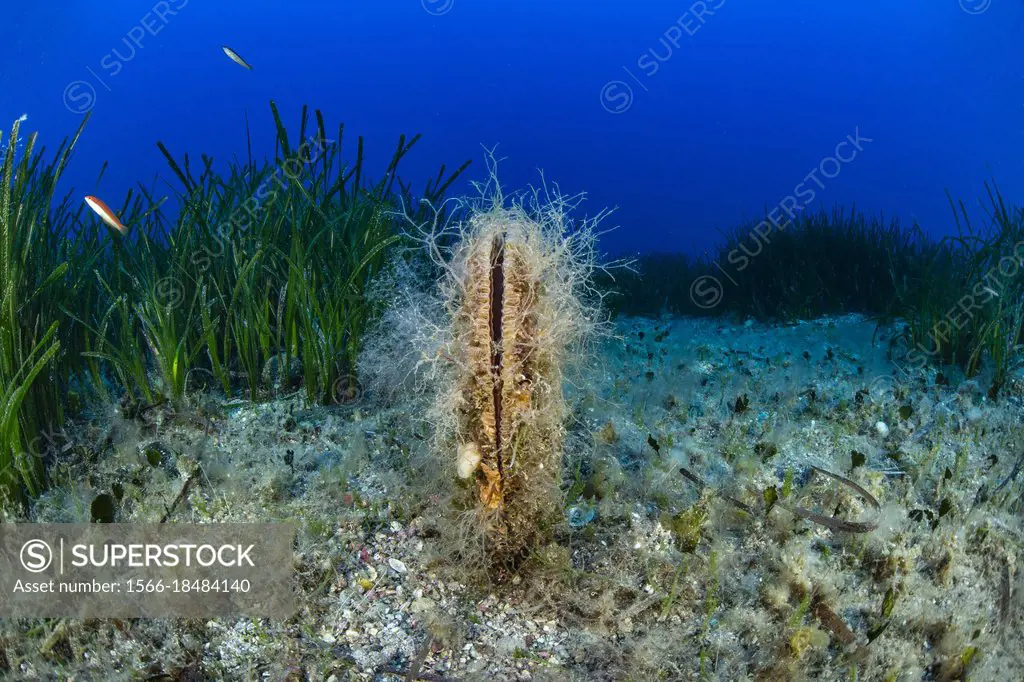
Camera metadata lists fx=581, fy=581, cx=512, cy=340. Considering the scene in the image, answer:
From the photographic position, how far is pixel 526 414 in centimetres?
230

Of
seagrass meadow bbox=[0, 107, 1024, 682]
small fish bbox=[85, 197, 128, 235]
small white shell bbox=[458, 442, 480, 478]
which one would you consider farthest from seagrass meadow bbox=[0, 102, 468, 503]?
small white shell bbox=[458, 442, 480, 478]

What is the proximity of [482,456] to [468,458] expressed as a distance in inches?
2.3

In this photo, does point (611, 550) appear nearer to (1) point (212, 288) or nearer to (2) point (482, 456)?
(2) point (482, 456)

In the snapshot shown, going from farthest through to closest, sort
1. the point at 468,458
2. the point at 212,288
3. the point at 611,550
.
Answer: the point at 212,288 → the point at 611,550 → the point at 468,458

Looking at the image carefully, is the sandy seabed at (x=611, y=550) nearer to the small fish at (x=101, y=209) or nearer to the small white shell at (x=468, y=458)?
the small white shell at (x=468, y=458)

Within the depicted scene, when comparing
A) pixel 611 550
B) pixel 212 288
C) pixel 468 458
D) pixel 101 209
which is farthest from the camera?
pixel 212 288

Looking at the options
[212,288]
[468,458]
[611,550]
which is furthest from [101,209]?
[611,550]

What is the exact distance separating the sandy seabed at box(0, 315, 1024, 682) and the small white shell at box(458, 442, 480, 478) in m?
0.42

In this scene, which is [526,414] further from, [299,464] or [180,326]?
[180,326]

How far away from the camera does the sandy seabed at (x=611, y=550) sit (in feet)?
7.59

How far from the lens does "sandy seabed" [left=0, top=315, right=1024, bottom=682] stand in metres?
2.31

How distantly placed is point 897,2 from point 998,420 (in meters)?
74.3

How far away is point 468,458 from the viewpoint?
2.35m

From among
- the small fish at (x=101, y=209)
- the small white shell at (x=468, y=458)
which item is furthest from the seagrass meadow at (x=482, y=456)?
the small fish at (x=101, y=209)
